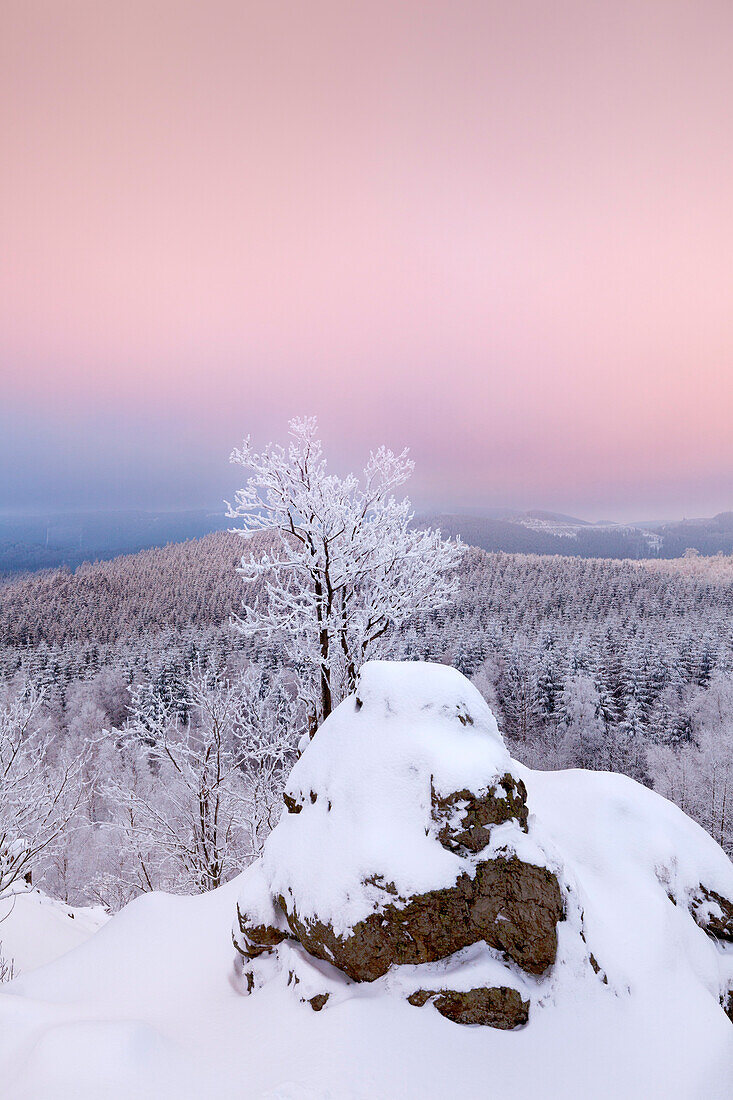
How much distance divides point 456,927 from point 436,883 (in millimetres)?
427

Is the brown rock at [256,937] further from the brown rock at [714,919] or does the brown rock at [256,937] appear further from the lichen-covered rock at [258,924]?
the brown rock at [714,919]

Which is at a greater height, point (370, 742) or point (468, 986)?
point (370, 742)

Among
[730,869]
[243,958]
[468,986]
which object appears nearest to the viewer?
[468,986]

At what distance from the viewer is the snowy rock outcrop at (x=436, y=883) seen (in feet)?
14.4

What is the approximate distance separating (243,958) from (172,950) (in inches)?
48.9

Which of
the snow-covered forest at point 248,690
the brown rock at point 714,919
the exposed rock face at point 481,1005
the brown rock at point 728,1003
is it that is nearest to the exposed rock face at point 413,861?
the exposed rock face at point 481,1005

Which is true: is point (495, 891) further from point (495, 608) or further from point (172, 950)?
point (495, 608)

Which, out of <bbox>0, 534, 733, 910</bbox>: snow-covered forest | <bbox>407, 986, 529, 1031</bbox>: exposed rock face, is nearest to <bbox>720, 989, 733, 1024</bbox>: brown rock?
<bbox>407, 986, 529, 1031</bbox>: exposed rock face

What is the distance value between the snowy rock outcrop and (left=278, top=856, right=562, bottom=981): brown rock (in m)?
0.01

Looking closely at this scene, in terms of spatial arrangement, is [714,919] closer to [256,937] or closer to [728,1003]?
[728,1003]

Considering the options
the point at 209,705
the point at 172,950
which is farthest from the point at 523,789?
the point at 209,705

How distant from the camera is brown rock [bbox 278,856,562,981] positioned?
14.4 ft

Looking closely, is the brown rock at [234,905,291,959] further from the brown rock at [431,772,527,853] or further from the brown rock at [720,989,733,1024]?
the brown rock at [720,989,733,1024]

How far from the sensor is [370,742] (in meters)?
5.49
